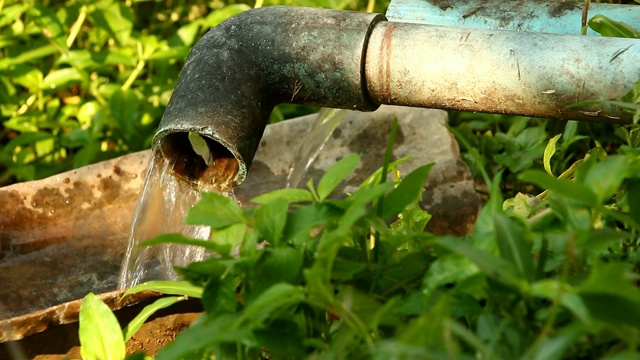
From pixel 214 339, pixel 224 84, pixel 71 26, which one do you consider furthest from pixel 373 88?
pixel 71 26

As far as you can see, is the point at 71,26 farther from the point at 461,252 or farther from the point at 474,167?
the point at 461,252

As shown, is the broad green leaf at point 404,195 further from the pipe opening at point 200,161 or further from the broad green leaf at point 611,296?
the pipe opening at point 200,161

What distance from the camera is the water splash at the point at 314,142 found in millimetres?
2615

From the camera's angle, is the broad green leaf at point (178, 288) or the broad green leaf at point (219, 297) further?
the broad green leaf at point (178, 288)

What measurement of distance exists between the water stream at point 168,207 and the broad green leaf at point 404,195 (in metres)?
0.84

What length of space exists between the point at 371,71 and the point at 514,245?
3.05 feet

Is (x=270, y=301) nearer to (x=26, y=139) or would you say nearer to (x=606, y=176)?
(x=606, y=176)

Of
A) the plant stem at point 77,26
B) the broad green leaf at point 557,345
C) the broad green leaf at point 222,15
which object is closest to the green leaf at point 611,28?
the broad green leaf at point 557,345

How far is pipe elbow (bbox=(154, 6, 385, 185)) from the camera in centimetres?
181

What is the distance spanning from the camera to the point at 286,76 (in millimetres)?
1894

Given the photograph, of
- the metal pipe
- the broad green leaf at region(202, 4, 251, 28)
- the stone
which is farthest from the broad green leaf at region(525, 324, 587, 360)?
the broad green leaf at region(202, 4, 251, 28)

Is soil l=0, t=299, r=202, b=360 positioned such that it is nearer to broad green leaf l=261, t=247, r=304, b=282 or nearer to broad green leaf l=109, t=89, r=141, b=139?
broad green leaf l=261, t=247, r=304, b=282

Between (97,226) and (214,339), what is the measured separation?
67.5 inches

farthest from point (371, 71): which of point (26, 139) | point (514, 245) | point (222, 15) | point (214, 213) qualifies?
point (26, 139)
